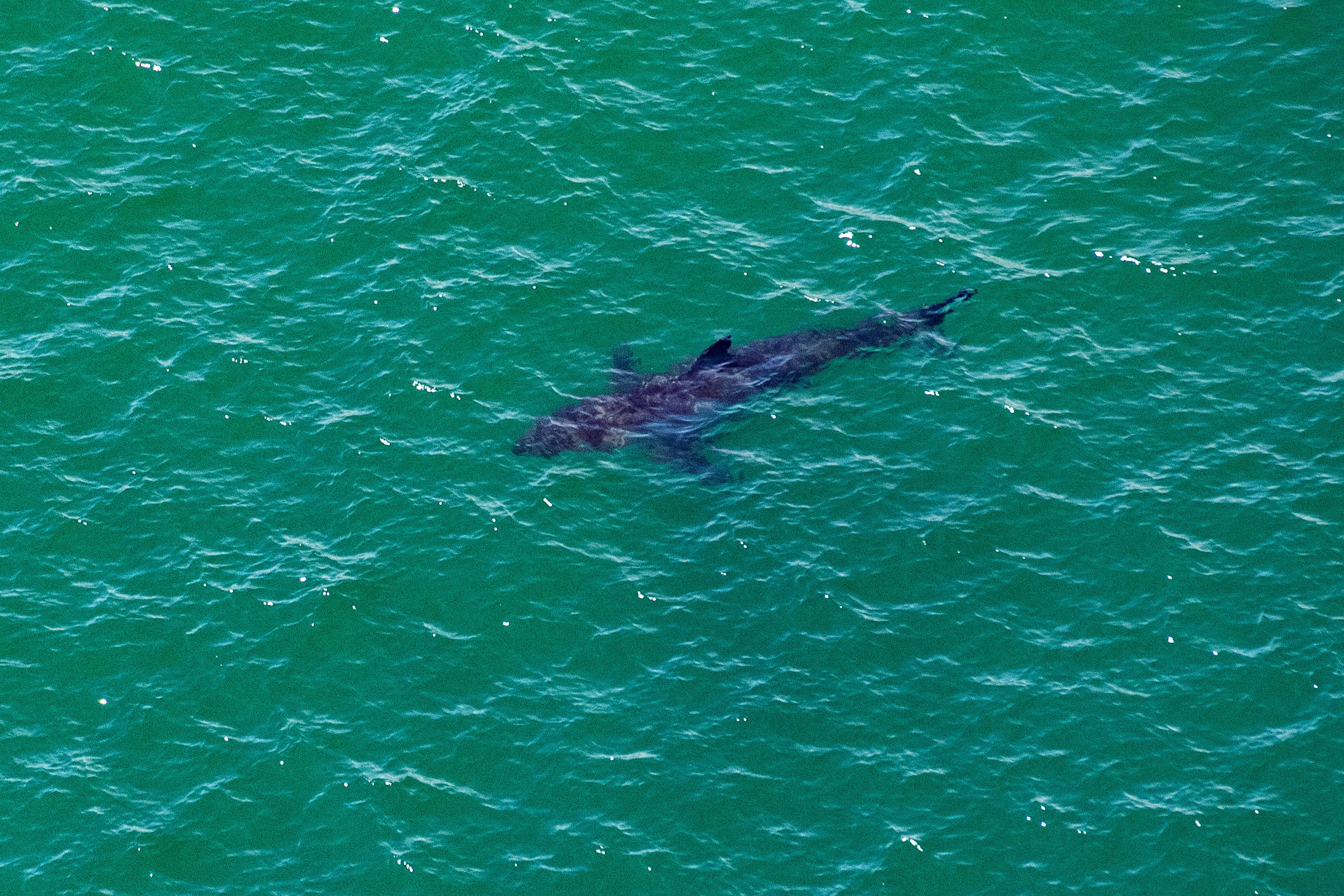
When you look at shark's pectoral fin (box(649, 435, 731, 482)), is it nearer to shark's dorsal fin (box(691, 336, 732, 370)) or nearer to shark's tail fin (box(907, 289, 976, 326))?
shark's dorsal fin (box(691, 336, 732, 370))

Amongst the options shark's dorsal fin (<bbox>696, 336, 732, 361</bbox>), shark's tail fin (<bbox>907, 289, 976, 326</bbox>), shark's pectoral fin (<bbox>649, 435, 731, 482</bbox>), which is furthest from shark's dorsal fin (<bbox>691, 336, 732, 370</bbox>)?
shark's tail fin (<bbox>907, 289, 976, 326</bbox>)

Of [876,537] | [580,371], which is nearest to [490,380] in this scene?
[580,371]

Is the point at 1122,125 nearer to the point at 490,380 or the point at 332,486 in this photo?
the point at 490,380

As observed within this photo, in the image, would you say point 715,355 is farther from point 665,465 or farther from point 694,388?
point 665,465

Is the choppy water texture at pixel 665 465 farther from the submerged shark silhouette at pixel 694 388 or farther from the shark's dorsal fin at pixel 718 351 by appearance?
the shark's dorsal fin at pixel 718 351

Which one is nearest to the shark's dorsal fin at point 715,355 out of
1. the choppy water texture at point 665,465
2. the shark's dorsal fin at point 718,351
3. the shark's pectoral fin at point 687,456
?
the shark's dorsal fin at point 718,351

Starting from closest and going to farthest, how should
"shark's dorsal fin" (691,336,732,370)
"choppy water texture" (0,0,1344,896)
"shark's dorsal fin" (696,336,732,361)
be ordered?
"choppy water texture" (0,0,1344,896)
"shark's dorsal fin" (696,336,732,361)
"shark's dorsal fin" (691,336,732,370)
